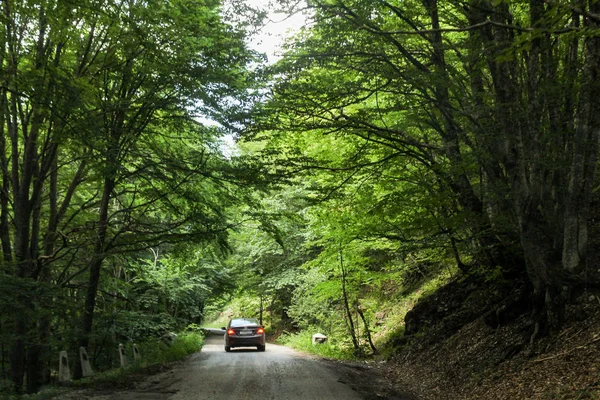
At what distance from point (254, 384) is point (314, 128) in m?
5.53

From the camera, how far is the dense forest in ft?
24.6

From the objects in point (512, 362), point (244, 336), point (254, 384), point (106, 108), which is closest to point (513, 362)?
point (512, 362)

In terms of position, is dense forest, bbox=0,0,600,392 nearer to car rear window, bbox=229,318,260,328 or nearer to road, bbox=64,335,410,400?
road, bbox=64,335,410,400

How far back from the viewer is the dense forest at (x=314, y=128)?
295 inches

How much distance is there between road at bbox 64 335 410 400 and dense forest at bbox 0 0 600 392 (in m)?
2.31

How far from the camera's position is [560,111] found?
309 inches

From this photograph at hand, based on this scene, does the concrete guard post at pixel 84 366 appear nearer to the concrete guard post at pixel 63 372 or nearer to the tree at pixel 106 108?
the tree at pixel 106 108

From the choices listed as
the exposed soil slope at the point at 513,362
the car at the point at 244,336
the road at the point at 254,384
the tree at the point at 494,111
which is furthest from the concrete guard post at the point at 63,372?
the car at the point at 244,336

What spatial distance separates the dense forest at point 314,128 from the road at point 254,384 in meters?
2.31

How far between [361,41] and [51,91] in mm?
5830

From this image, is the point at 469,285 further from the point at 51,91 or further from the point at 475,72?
the point at 51,91

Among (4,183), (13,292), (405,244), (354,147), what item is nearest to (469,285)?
(405,244)

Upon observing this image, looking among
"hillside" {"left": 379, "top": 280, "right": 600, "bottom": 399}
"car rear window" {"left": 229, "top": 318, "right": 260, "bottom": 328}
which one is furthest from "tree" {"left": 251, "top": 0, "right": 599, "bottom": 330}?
"car rear window" {"left": 229, "top": 318, "right": 260, "bottom": 328}

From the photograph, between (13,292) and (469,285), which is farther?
Answer: (469,285)
